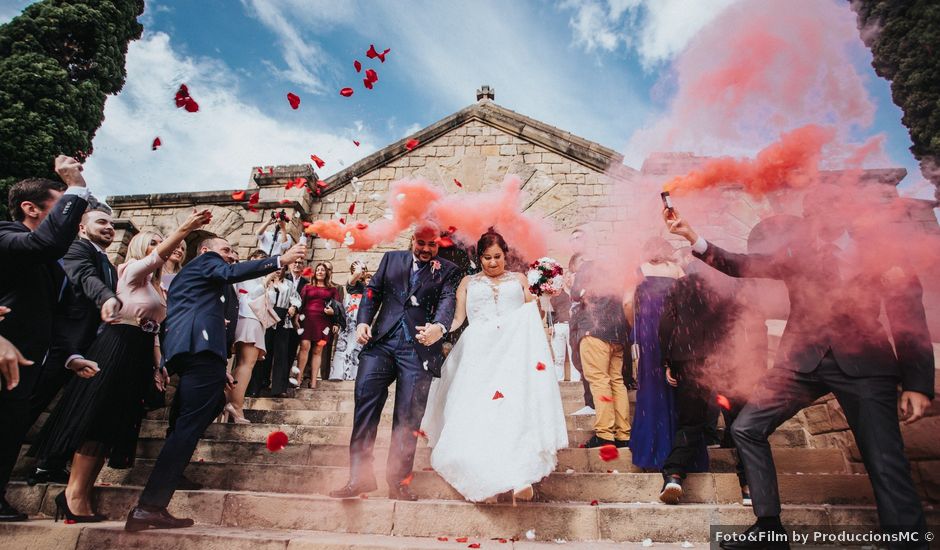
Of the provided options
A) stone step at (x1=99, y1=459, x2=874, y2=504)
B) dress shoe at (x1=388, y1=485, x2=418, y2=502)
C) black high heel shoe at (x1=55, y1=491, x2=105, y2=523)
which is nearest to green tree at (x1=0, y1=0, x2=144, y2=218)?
black high heel shoe at (x1=55, y1=491, x2=105, y2=523)

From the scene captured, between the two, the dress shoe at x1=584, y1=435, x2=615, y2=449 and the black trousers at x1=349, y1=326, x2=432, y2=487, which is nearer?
the black trousers at x1=349, y1=326, x2=432, y2=487

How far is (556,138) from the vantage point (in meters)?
11.4

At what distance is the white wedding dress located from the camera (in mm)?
3105

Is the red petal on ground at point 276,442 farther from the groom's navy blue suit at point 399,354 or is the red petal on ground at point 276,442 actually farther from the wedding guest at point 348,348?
the wedding guest at point 348,348

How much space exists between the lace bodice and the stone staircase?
128cm

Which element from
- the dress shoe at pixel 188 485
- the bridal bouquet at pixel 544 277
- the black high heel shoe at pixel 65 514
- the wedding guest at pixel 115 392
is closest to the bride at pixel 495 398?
the bridal bouquet at pixel 544 277

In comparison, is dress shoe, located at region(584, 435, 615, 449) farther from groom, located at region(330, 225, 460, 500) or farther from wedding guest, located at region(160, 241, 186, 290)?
wedding guest, located at region(160, 241, 186, 290)

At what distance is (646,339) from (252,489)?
3.49 metres

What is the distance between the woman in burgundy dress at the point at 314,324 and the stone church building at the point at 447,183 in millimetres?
2876

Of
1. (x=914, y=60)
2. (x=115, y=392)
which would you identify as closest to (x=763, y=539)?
(x=115, y=392)

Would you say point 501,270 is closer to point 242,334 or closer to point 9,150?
point 242,334

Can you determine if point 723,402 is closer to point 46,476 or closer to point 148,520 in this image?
point 148,520

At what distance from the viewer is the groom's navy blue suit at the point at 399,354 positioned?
10.8ft

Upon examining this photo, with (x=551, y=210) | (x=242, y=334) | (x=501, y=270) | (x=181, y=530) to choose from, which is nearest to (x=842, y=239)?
(x=501, y=270)
